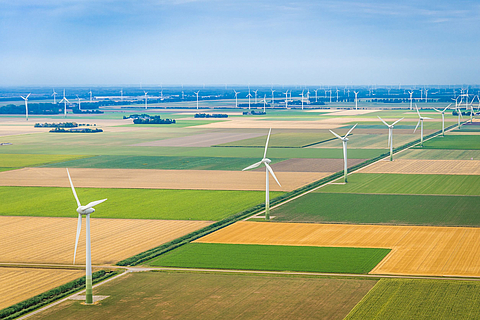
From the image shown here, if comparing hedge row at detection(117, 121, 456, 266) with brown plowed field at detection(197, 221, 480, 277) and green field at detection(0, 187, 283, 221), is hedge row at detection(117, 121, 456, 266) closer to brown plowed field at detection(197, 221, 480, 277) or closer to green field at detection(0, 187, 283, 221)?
brown plowed field at detection(197, 221, 480, 277)

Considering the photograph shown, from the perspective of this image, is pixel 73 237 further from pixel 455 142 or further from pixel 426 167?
pixel 455 142

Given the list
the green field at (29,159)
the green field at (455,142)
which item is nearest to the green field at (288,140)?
the green field at (455,142)

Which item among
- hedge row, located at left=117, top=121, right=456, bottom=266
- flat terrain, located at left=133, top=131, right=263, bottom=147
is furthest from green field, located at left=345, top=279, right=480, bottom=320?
flat terrain, located at left=133, top=131, right=263, bottom=147

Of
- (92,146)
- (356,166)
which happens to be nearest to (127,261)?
(356,166)

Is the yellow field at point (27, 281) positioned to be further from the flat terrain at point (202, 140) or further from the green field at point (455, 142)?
the green field at point (455, 142)

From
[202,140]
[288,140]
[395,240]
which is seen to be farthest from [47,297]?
[202,140]
